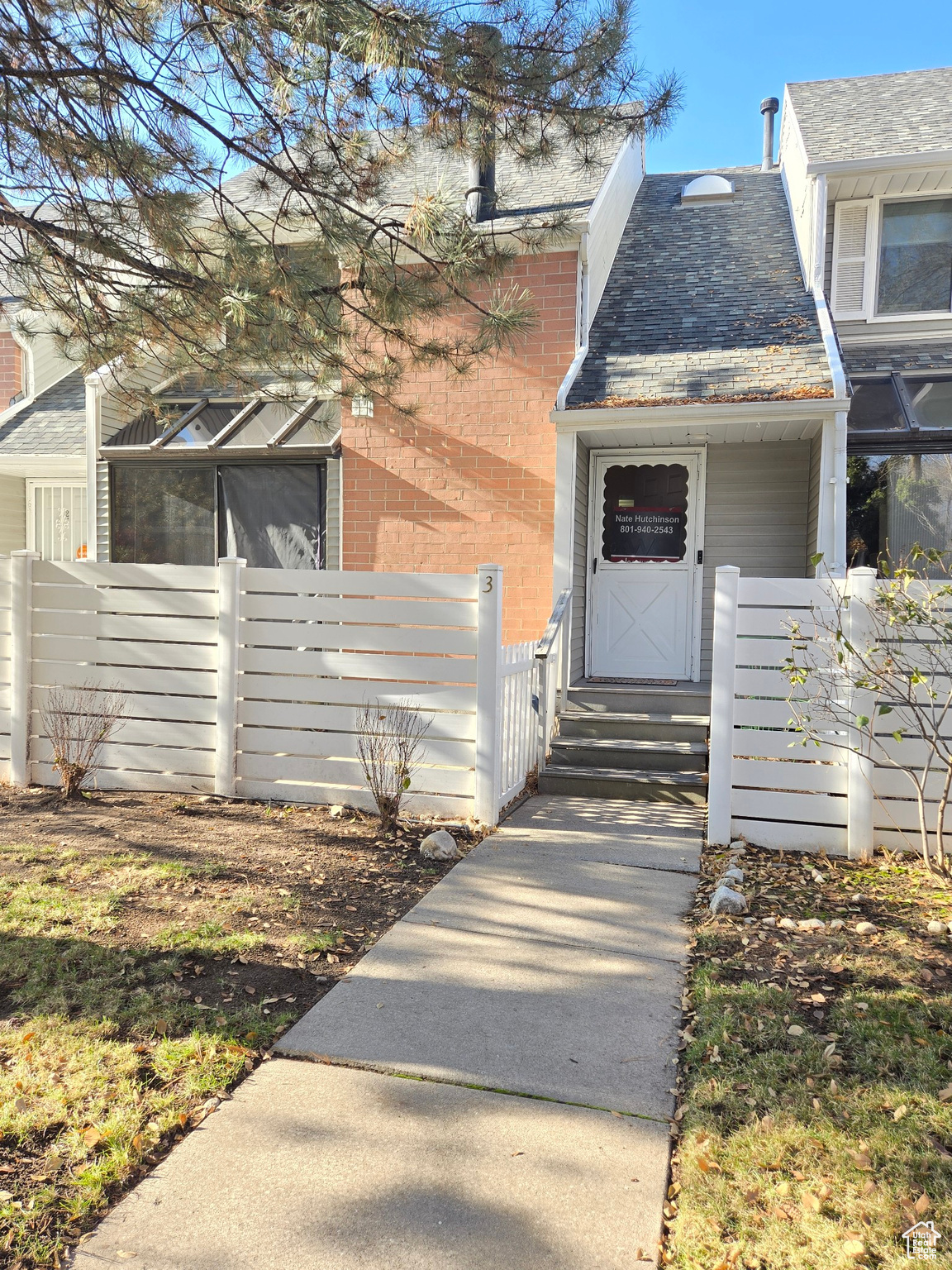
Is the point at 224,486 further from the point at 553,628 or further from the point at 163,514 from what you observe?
the point at 553,628

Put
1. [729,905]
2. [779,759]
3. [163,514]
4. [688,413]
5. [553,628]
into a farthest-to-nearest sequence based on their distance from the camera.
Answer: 1. [163,514]
2. [688,413]
3. [553,628]
4. [779,759]
5. [729,905]

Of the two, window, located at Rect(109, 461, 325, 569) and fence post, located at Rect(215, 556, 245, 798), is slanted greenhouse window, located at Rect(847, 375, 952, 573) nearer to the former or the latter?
window, located at Rect(109, 461, 325, 569)

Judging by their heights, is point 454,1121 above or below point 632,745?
below

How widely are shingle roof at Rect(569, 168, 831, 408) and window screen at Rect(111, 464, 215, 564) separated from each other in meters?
4.38

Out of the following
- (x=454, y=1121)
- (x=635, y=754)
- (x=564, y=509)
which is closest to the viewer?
(x=454, y=1121)

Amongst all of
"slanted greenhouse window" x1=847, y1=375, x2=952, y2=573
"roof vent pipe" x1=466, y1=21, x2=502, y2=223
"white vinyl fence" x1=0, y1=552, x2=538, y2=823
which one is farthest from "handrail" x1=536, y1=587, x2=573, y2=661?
"roof vent pipe" x1=466, y1=21, x2=502, y2=223

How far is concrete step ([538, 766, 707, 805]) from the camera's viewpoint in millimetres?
6605

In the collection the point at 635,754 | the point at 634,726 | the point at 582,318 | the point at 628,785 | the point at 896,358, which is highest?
the point at 582,318

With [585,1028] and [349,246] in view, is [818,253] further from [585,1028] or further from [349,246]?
[585,1028]

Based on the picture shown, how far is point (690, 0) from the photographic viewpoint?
5953mm

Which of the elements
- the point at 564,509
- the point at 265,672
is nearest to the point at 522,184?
the point at 564,509

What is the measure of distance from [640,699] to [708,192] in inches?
316

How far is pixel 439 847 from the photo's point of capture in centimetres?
510

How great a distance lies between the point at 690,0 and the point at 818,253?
12.4 ft
